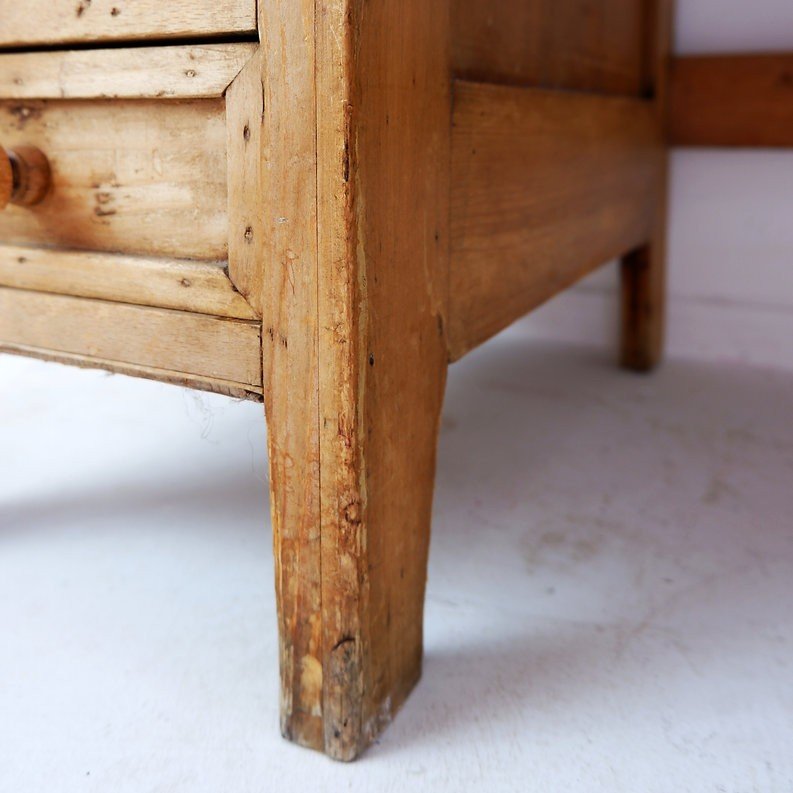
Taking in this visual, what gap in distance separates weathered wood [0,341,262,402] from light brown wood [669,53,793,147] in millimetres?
1099

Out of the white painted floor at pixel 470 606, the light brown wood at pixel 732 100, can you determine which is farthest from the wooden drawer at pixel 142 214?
the light brown wood at pixel 732 100

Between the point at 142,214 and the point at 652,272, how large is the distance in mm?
1025

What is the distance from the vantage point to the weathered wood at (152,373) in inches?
25.4

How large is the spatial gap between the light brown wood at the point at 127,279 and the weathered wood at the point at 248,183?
0.05 ft

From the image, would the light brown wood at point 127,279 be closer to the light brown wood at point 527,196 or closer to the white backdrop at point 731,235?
the light brown wood at point 527,196

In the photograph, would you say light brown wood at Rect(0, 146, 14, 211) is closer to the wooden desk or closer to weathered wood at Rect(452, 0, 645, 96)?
the wooden desk

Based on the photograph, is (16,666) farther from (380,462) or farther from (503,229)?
(503,229)

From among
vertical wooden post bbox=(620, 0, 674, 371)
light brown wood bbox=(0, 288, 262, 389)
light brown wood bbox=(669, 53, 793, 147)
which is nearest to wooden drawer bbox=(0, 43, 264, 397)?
light brown wood bbox=(0, 288, 262, 389)

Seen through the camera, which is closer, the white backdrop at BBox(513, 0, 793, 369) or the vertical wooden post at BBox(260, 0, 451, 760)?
the vertical wooden post at BBox(260, 0, 451, 760)

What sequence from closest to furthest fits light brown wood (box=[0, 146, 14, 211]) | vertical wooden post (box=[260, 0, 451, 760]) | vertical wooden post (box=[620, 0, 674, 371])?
vertical wooden post (box=[260, 0, 451, 760]) < light brown wood (box=[0, 146, 14, 211]) < vertical wooden post (box=[620, 0, 674, 371])

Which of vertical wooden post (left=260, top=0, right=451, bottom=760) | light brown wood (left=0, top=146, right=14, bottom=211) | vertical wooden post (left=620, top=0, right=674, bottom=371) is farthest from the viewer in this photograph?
vertical wooden post (left=620, top=0, right=674, bottom=371)

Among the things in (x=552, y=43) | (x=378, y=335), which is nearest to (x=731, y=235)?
(x=552, y=43)

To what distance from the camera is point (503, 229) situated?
2.62 ft

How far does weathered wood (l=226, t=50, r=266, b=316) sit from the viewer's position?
59 centimetres
